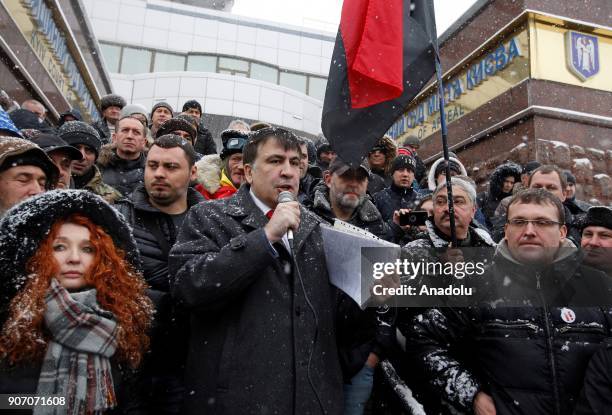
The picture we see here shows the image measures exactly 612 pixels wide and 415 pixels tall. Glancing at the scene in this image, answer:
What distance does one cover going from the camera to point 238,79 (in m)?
25.4

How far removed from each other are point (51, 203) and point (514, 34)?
9.06 m

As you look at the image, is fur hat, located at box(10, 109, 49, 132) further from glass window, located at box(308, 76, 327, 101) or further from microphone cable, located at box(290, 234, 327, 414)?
glass window, located at box(308, 76, 327, 101)

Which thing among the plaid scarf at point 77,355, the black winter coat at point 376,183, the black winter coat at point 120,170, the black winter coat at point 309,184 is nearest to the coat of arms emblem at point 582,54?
the black winter coat at point 376,183

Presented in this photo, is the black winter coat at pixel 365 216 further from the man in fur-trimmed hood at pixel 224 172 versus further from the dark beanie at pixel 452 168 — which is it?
the dark beanie at pixel 452 168

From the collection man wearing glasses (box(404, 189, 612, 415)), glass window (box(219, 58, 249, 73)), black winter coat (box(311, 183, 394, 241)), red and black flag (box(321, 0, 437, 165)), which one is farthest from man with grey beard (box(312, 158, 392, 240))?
glass window (box(219, 58, 249, 73))

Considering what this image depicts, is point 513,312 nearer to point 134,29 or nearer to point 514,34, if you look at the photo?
point 514,34

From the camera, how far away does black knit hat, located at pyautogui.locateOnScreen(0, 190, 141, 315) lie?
2.04 meters

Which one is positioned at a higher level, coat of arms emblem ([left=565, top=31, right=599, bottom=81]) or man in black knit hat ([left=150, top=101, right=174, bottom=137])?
coat of arms emblem ([left=565, top=31, right=599, bottom=81])

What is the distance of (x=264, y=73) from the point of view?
27.6m

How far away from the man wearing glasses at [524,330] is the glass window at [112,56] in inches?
1049

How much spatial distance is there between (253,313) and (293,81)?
2736cm

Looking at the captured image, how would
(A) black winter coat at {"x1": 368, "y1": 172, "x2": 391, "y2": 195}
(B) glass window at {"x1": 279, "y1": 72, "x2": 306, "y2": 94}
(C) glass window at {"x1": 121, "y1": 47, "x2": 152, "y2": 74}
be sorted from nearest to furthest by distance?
1. (A) black winter coat at {"x1": 368, "y1": 172, "x2": 391, "y2": 195}
2. (C) glass window at {"x1": 121, "y1": 47, "x2": 152, "y2": 74}
3. (B) glass window at {"x1": 279, "y1": 72, "x2": 306, "y2": 94}

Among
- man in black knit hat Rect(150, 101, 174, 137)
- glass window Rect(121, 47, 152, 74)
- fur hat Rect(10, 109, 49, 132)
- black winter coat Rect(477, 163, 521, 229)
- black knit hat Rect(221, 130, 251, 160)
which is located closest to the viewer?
black knit hat Rect(221, 130, 251, 160)

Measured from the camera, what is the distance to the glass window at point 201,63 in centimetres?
2664
